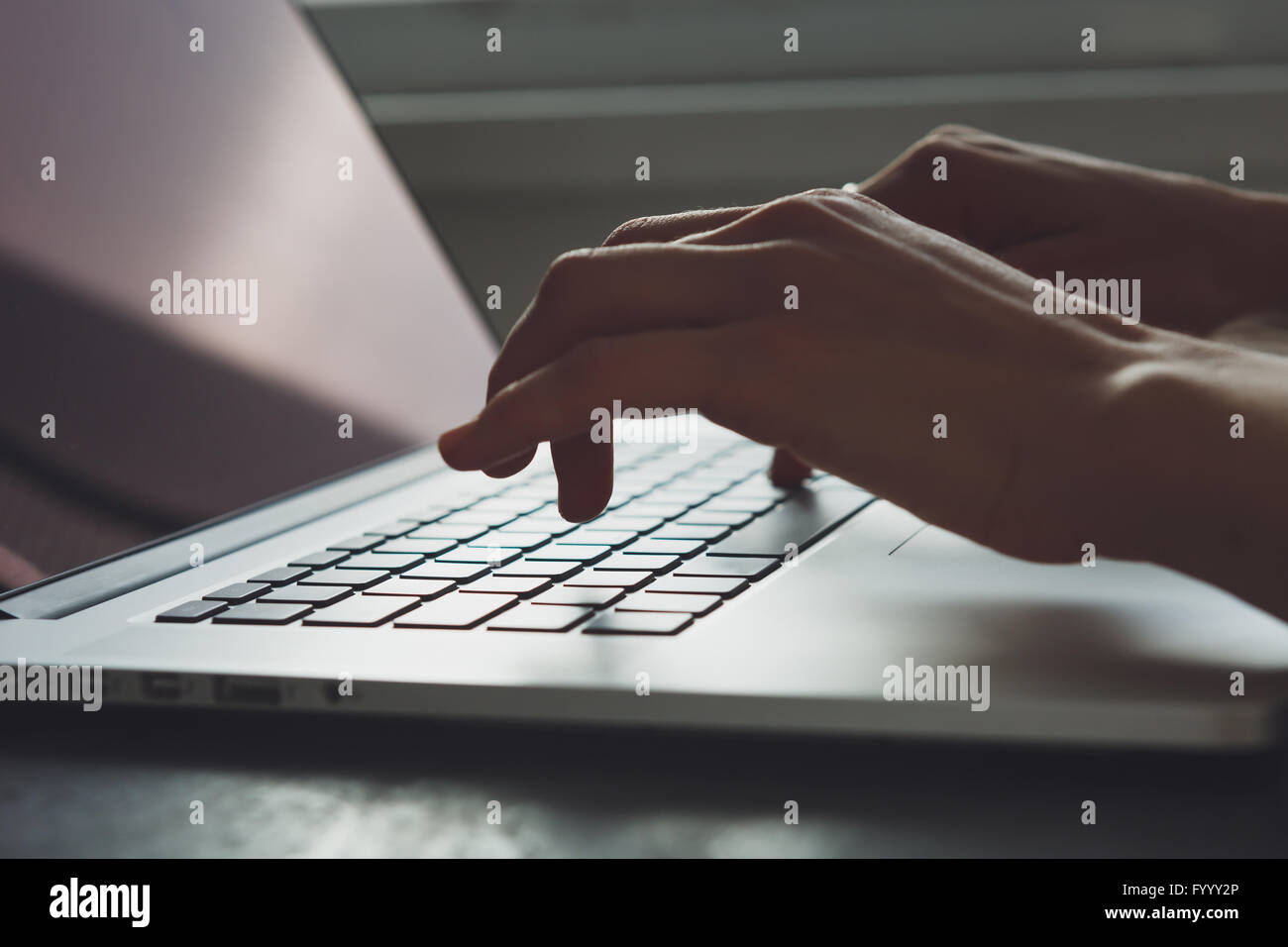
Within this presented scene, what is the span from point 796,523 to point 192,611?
0.82 feet

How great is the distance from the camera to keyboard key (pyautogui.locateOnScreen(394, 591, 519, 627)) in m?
0.39

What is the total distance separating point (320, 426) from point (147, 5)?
23 cm

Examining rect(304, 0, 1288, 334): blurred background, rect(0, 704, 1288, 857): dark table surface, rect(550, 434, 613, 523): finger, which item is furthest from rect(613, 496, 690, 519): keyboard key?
rect(304, 0, 1288, 334): blurred background

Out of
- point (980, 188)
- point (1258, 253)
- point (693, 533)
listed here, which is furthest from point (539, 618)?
point (1258, 253)

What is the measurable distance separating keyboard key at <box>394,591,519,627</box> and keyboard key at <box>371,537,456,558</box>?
75mm

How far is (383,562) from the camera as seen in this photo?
48 centimetres

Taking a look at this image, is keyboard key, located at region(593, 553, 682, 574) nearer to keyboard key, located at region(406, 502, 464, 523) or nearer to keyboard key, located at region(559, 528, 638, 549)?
keyboard key, located at region(559, 528, 638, 549)

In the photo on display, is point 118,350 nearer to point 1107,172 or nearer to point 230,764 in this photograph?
point 230,764

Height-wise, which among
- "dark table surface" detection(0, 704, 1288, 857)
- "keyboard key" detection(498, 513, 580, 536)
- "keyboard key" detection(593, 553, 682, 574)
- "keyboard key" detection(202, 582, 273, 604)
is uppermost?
"keyboard key" detection(498, 513, 580, 536)

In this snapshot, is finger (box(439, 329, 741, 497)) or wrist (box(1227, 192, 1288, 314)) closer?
finger (box(439, 329, 741, 497))

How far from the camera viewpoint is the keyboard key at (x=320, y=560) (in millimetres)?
476

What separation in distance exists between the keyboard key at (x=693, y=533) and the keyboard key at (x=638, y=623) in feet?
0.35

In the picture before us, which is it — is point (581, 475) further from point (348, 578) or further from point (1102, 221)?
point (1102, 221)
